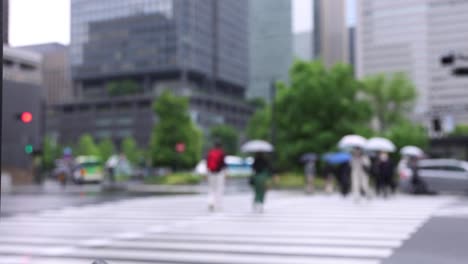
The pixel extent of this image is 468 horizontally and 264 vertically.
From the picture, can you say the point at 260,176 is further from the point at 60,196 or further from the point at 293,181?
the point at 293,181

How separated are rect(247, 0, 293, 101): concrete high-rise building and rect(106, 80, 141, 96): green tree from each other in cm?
2402

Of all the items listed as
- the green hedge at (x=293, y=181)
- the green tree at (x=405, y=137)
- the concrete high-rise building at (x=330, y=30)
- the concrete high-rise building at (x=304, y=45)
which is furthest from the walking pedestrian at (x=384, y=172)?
the concrete high-rise building at (x=330, y=30)

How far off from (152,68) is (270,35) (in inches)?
1360

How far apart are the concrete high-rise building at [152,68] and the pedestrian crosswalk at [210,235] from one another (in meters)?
74.1

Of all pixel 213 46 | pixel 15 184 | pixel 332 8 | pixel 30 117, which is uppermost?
pixel 332 8

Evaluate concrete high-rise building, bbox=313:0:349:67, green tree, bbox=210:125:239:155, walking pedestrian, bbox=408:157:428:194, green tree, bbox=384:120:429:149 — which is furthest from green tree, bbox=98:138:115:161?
walking pedestrian, bbox=408:157:428:194

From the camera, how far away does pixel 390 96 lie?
194 feet

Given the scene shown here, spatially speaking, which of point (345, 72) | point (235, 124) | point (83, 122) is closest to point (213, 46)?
point (235, 124)

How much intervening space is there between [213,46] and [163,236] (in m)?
95.8

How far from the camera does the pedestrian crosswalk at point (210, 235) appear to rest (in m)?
7.33

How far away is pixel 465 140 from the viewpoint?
57656 millimetres

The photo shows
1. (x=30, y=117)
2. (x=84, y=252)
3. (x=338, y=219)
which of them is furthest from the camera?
(x=30, y=117)

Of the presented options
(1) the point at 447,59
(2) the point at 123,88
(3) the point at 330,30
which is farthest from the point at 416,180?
(3) the point at 330,30

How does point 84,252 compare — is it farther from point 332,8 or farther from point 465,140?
point 332,8
